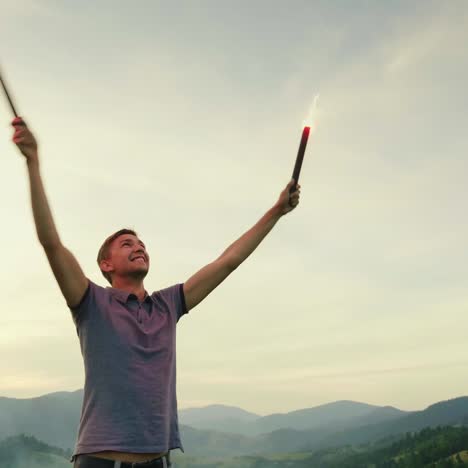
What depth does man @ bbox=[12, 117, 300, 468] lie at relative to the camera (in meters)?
4.61

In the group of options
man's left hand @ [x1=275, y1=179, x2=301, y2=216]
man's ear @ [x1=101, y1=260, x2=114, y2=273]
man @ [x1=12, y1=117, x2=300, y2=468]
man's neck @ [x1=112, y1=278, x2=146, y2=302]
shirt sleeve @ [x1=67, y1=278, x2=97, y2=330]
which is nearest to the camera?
man @ [x1=12, y1=117, x2=300, y2=468]

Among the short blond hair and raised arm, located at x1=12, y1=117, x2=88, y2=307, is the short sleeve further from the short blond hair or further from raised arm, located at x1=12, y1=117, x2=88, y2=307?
raised arm, located at x1=12, y1=117, x2=88, y2=307

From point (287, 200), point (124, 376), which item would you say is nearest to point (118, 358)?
point (124, 376)

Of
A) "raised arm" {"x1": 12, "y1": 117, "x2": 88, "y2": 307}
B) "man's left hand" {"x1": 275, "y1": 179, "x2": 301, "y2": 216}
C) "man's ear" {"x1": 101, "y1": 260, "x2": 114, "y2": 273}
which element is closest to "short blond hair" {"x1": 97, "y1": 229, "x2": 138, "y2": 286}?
"man's ear" {"x1": 101, "y1": 260, "x2": 114, "y2": 273}

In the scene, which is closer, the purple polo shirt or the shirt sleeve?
the purple polo shirt

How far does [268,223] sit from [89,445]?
9.48 ft

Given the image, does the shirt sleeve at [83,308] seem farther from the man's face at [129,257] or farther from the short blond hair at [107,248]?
the short blond hair at [107,248]

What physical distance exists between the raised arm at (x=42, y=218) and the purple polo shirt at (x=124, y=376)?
1.13ft

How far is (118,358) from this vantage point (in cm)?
479

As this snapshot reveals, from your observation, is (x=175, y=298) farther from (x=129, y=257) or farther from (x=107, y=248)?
(x=107, y=248)

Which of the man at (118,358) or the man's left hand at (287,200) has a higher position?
the man's left hand at (287,200)

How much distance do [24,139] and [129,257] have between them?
4.83ft

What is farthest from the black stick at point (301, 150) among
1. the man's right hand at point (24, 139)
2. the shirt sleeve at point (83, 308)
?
the man's right hand at point (24, 139)

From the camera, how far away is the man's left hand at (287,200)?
20.8 feet
